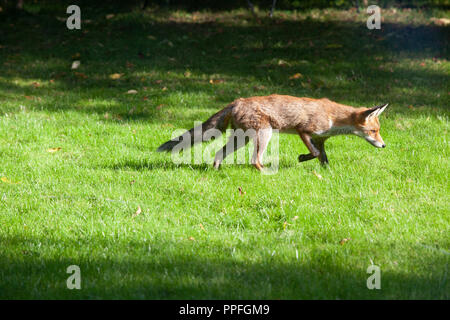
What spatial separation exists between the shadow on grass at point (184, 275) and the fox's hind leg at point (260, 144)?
2395mm

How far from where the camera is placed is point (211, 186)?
22.5 ft

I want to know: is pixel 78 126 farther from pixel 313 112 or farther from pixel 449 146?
pixel 449 146

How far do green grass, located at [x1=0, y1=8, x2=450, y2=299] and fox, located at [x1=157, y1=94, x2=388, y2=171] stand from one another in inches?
12.5

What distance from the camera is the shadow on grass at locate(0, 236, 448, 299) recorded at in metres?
4.31

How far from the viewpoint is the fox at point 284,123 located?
7.44 meters

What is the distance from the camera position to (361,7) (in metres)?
18.9

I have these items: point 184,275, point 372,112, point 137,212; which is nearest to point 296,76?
point 372,112

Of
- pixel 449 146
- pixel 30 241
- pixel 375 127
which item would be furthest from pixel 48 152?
pixel 449 146

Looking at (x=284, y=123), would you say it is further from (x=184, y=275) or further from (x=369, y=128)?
(x=184, y=275)

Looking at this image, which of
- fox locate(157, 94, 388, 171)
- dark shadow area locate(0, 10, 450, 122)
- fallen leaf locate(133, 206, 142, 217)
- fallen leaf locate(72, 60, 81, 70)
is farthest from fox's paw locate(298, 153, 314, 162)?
fallen leaf locate(72, 60, 81, 70)

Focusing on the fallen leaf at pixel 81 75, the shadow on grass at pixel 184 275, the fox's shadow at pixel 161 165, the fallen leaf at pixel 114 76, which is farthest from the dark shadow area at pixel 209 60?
the shadow on grass at pixel 184 275

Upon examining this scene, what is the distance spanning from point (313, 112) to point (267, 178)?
1.28 m

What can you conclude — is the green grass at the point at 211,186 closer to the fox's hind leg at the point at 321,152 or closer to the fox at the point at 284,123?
the fox's hind leg at the point at 321,152

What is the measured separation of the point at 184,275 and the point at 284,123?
3.54 m
